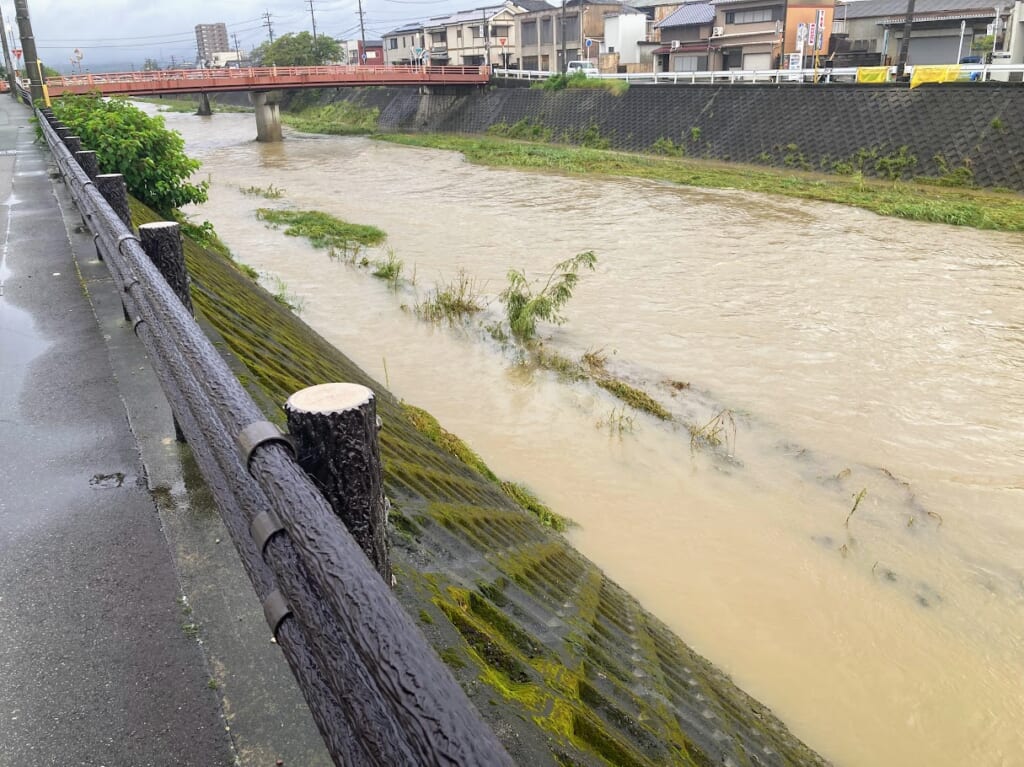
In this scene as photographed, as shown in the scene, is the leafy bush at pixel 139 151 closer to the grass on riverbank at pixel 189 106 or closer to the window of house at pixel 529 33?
the window of house at pixel 529 33

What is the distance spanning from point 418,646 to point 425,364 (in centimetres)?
908

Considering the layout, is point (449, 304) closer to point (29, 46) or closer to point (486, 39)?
point (29, 46)

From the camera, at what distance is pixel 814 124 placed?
26781mm

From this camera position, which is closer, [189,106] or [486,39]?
[486,39]

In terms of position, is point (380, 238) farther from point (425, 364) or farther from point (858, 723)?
point (858, 723)

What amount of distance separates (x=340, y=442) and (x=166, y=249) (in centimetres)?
210

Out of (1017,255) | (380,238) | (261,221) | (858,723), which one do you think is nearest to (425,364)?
(858,723)

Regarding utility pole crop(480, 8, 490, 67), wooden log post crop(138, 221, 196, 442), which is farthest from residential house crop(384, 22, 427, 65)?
wooden log post crop(138, 221, 196, 442)

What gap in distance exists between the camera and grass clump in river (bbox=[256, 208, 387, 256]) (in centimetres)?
1644

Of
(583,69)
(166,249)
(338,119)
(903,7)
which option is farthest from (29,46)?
(338,119)

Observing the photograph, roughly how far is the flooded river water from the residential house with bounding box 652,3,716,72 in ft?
89.0

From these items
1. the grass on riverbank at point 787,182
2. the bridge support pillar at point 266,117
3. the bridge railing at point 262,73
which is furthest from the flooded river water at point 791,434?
the bridge support pillar at point 266,117

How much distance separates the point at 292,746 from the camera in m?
1.80

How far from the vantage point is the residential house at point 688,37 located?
135 ft
